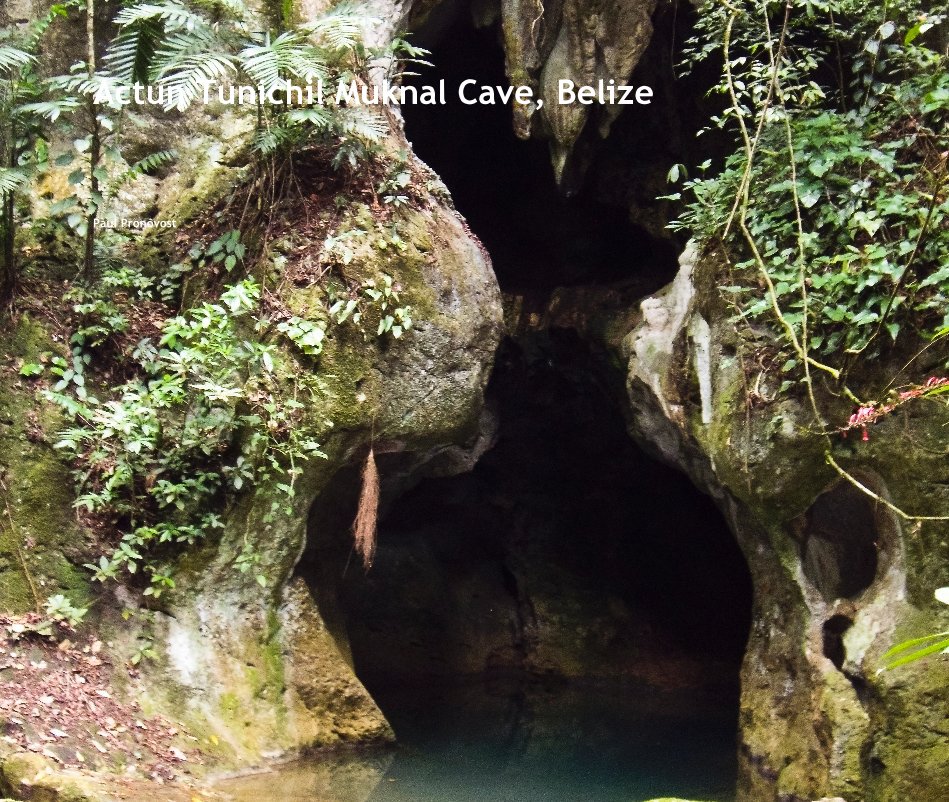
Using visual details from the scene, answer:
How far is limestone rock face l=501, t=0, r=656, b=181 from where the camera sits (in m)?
7.68

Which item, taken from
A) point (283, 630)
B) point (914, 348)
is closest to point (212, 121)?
point (283, 630)

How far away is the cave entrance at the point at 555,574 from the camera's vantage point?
10.1 meters

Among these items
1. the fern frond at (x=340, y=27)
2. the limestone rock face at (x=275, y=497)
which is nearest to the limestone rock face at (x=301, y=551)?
the limestone rock face at (x=275, y=497)

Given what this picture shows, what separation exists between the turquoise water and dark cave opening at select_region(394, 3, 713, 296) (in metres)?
4.52

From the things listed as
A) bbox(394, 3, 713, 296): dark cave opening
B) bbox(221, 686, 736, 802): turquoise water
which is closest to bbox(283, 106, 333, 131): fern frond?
bbox(394, 3, 713, 296): dark cave opening

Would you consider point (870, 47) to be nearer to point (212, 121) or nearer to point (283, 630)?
point (212, 121)

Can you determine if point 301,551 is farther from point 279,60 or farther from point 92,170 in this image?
point 279,60

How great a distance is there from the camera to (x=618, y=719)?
8680 millimetres

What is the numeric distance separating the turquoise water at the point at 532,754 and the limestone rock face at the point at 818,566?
34.6 inches

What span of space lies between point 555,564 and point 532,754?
3542 millimetres

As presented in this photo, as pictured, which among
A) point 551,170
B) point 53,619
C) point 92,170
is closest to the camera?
point 53,619

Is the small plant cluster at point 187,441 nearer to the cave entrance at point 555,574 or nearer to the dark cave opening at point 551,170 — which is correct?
the cave entrance at point 555,574

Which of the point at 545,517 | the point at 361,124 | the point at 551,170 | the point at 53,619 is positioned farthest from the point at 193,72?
the point at 545,517

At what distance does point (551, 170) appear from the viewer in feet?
34.6
